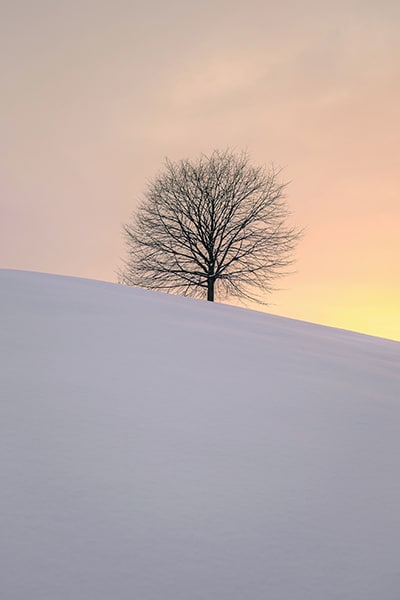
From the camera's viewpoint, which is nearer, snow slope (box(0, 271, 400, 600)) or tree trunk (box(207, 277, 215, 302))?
snow slope (box(0, 271, 400, 600))

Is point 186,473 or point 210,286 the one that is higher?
point 210,286

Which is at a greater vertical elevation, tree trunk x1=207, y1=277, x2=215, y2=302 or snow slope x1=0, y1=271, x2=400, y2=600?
tree trunk x1=207, y1=277, x2=215, y2=302

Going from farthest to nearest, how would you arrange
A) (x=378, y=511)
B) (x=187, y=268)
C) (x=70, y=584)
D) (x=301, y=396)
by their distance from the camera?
(x=187, y=268) → (x=301, y=396) → (x=378, y=511) → (x=70, y=584)

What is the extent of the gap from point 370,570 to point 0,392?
2546 millimetres

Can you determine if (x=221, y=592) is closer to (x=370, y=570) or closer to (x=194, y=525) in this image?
(x=194, y=525)

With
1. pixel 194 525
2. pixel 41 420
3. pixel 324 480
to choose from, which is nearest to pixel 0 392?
pixel 41 420

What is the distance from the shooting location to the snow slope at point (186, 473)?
239 centimetres

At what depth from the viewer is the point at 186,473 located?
318cm

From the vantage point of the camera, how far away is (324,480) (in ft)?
11.0

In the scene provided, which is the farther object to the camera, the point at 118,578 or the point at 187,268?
the point at 187,268

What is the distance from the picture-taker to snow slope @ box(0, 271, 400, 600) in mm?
2391

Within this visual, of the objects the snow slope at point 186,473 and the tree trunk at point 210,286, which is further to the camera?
the tree trunk at point 210,286

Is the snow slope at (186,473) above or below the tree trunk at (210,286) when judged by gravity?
below

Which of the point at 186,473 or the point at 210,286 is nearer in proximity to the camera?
the point at 186,473
